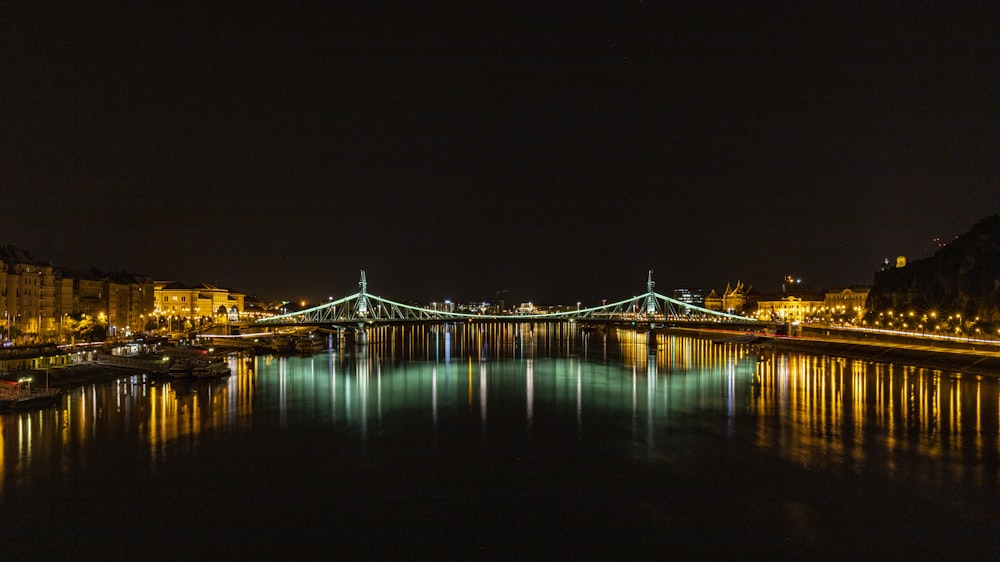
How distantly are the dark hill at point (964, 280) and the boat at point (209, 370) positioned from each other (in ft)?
122

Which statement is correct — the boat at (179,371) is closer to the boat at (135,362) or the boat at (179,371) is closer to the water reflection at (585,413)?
the boat at (135,362)

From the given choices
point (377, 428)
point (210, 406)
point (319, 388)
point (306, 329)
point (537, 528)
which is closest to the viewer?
point (537, 528)

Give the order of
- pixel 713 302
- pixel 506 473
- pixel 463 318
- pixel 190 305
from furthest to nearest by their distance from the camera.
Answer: pixel 713 302 → pixel 190 305 → pixel 463 318 → pixel 506 473

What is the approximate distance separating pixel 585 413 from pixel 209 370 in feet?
50.7

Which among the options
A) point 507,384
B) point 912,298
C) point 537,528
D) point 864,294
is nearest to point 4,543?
point 537,528

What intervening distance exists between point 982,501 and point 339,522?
9.74 metres

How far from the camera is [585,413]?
1803 cm

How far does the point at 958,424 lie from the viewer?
15.2 metres

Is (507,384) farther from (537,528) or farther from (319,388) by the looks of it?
(537,528)

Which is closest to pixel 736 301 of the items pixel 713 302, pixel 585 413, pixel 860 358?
pixel 713 302

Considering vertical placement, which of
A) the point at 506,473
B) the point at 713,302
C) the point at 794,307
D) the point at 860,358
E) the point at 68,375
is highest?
the point at 713,302

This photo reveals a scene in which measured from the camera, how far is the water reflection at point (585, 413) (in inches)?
500

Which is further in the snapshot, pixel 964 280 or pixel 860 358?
pixel 964 280

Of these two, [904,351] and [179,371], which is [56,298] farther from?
[904,351]
